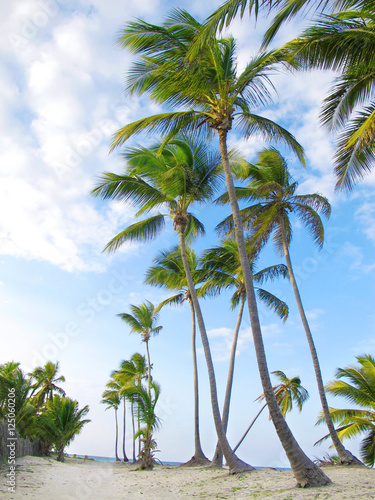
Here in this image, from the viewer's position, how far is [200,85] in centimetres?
953

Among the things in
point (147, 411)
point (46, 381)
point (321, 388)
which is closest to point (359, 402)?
point (321, 388)

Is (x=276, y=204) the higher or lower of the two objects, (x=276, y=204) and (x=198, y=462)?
the higher

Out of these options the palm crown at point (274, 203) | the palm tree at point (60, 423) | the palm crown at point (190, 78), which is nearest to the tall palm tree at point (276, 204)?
the palm crown at point (274, 203)

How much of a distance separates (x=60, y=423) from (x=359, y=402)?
13867mm

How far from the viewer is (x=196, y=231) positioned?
1554 cm

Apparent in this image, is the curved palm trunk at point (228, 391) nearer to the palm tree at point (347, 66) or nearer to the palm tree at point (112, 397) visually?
the palm tree at point (347, 66)

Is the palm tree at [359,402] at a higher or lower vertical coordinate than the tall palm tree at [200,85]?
lower

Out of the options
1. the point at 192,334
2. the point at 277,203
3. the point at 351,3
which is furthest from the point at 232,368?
the point at 351,3

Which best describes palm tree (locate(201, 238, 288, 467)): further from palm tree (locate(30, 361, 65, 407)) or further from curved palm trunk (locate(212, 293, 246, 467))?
palm tree (locate(30, 361, 65, 407))

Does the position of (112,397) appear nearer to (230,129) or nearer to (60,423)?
(60,423)

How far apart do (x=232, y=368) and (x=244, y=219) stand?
616 centimetres

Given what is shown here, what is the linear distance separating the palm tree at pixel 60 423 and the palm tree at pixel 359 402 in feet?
39.3

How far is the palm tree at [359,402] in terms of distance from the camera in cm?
1384

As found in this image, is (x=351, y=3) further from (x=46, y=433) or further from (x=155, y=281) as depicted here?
(x=46, y=433)
